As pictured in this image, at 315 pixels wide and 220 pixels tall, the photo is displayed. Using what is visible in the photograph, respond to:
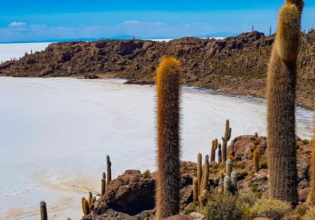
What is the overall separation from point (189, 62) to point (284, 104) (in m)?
46.9

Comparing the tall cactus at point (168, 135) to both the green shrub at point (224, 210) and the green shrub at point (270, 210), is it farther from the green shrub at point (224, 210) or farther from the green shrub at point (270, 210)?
the green shrub at point (270, 210)

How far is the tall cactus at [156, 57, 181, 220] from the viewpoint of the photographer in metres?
7.29

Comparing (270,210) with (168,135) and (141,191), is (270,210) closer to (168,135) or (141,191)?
(168,135)

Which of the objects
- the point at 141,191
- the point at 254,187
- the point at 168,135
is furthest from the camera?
the point at 141,191

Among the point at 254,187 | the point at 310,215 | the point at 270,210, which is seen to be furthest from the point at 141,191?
the point at 310,215

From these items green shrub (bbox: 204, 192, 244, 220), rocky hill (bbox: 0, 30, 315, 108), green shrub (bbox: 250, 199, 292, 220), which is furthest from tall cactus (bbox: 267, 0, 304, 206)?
rocky hill (bbox: 0, 30, 315, 108)

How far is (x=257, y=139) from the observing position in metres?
14.9

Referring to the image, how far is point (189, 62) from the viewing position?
177ft

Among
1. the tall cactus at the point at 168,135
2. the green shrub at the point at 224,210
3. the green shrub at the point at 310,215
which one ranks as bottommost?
the green shrub at the point at 310,215

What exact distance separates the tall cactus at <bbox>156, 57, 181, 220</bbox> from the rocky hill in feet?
84.0

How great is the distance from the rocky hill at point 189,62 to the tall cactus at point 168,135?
1008 inches

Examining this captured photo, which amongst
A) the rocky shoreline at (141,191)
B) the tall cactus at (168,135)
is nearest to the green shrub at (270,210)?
the tall cactus at (168,135)

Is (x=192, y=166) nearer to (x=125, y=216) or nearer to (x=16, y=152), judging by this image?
(x=125, y=216)

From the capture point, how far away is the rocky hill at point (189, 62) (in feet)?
134
